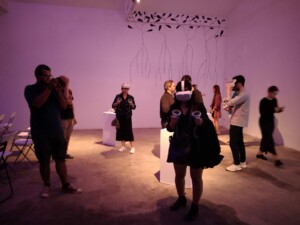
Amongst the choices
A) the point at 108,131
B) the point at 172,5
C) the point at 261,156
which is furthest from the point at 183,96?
the point at 172,5

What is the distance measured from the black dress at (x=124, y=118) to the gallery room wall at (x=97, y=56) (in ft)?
9.44

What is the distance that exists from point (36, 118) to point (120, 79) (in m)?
5.14

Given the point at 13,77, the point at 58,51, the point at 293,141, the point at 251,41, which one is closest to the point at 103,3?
the point at 58,51

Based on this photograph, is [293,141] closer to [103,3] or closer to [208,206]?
[208,206]

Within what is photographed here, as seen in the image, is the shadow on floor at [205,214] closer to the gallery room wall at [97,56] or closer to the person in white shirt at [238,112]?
the person in white shirt at [238,112]

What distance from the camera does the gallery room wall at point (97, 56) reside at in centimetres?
708

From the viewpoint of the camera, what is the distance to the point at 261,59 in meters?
6.51

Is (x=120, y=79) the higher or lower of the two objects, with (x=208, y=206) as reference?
higher

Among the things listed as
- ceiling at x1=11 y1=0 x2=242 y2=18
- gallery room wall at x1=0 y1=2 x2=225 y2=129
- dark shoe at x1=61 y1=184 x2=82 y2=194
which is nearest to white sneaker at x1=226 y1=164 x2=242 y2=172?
dark shoe at x1=61 y1=184 x2=82 y2=194

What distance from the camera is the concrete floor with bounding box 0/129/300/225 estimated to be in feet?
8.59

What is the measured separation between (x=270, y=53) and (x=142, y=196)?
4.97m

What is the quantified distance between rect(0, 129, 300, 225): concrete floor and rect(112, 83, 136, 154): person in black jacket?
1.70 ft

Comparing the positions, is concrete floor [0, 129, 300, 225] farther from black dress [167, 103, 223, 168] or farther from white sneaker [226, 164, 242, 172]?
black dress [167, 103, 223, 168]

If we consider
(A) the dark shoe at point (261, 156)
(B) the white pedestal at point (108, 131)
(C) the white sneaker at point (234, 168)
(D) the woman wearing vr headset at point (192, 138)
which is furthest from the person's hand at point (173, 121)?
(B) the white pedestal at point (108, 131)
